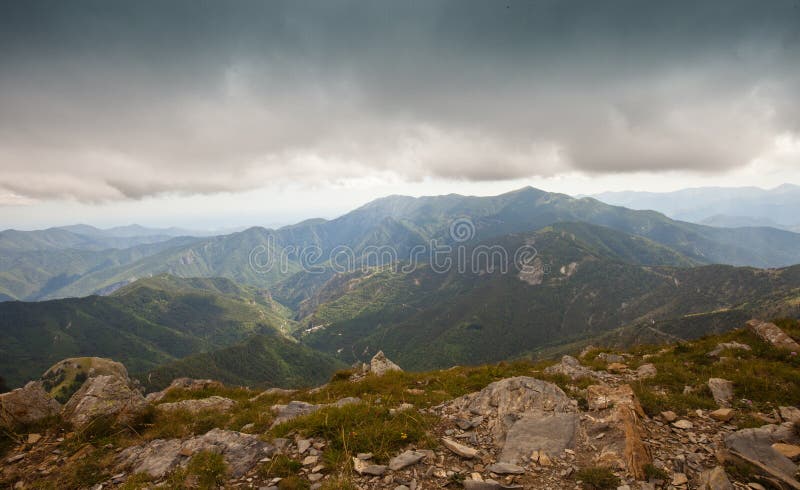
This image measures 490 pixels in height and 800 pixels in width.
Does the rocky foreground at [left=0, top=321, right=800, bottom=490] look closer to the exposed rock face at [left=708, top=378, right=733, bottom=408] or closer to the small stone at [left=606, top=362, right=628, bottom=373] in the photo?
the exposed rock face at [left=708, top=378, right=733, bottom=408]

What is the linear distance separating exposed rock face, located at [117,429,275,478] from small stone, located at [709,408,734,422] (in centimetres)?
1261

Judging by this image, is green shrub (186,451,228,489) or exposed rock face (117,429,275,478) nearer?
green shrub (186,451,228,489)

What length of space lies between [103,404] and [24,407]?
9.79 ft

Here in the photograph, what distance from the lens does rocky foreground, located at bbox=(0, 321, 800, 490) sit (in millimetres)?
7113

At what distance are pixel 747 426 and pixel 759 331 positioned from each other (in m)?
11.3

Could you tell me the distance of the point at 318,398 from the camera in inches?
595

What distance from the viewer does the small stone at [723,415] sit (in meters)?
9.06

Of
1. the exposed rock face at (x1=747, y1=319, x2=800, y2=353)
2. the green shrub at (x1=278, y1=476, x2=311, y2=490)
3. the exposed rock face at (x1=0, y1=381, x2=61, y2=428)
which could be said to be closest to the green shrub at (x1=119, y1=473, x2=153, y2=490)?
the green shrub at (x1=278, y1=476, x2=311, y2=490)

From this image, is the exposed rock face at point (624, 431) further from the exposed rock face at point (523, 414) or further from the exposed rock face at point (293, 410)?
the exposed rock face at point (293, 410)

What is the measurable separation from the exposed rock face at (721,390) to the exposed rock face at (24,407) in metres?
23.2

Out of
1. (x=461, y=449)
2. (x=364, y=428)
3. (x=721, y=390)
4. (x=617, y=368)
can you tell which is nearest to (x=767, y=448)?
(x=721, y=390)

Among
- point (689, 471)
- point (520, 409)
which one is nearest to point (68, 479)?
point (520, 409)

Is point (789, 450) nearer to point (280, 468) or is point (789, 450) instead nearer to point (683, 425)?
point (683, 425)

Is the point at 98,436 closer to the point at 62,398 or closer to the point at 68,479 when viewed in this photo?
the point at 68,479
